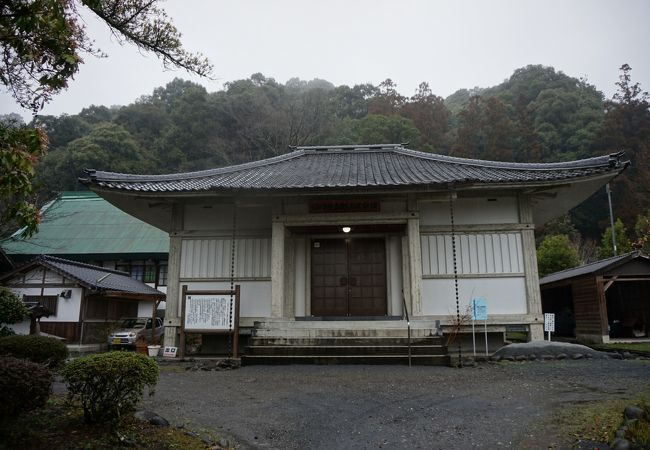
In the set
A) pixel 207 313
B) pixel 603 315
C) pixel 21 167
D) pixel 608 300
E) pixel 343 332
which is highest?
pixel 21 167

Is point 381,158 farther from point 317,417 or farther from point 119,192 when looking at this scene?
point 317,417

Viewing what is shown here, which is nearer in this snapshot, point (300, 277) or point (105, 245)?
point (300, 277)

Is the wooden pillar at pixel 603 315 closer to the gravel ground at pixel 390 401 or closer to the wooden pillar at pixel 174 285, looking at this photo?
the gravel ground at pixel 390 401

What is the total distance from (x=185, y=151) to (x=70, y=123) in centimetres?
1352

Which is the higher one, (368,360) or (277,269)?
(277,269)

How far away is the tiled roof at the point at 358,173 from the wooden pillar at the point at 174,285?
107 centimetres

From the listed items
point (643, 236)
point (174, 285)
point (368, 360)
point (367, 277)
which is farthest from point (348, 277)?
point (643, 236)

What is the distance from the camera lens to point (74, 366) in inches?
177

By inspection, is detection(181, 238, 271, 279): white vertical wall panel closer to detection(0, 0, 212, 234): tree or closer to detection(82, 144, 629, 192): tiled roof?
detection(82, 144, 629, 192): tiled roof

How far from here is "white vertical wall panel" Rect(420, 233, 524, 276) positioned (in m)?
12.5

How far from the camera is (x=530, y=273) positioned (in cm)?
1228

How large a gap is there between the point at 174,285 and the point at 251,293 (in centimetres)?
213

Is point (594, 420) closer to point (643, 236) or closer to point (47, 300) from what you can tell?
point (643, 236)

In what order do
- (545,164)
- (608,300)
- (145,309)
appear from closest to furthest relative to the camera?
1. (545,164)
2. (608,300)
3. (145,309)
